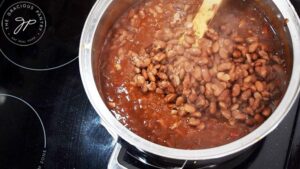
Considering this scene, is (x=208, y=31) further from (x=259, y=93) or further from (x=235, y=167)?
A: (x=235, y=167)

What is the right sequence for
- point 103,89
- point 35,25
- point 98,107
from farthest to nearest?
1. point 35,25
2. point 103,89
3. point 98,107

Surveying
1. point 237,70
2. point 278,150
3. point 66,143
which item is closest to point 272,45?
point 237,70

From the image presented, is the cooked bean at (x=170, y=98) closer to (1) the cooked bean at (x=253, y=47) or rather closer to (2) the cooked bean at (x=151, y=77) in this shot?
(2) the cooked bean at (x=151, y=77)

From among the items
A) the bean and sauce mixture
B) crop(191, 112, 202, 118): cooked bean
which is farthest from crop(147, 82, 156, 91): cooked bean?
crop(191, 112, 202, 118): cooked bean

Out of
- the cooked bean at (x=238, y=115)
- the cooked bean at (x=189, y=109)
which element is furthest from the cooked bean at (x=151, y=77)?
the cooked bean at (x=238, y=115)

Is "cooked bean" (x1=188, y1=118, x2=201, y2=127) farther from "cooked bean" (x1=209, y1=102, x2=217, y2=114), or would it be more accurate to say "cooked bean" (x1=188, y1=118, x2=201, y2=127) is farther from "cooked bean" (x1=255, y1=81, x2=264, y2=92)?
"cooked bean" (x1=255, y1=81, x2=264, y2=92)

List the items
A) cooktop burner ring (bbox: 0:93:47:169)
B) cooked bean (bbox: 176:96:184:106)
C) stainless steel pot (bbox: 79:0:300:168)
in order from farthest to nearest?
cooktop burner ring (bbox: 0:93:47:169)
cooked bean (bbox: 176:96:184:106)
stainless steel pot (bbox: 79:0:300:168)
